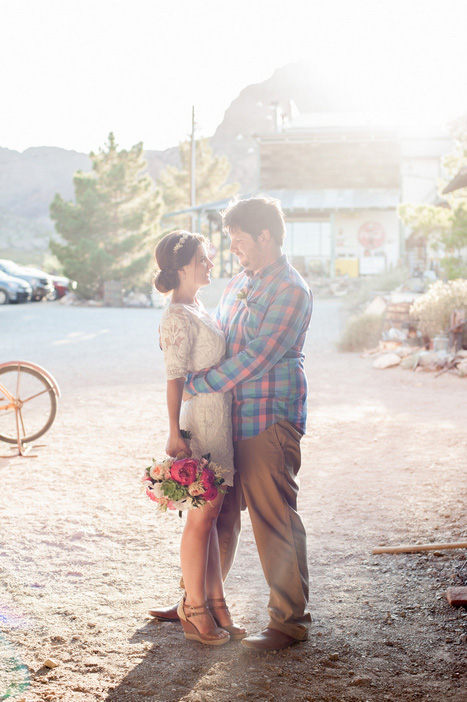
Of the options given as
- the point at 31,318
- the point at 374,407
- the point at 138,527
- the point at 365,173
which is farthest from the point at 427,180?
the point at 138,527

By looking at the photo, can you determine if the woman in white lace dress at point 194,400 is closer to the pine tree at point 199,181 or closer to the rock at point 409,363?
the rock at point 409,363

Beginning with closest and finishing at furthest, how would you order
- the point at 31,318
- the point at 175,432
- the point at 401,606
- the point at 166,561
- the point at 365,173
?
1. the point at 175,432
2. the point at 401,606
3. the point at 166,561
4. the point at 31,318
5. the point at 365,173

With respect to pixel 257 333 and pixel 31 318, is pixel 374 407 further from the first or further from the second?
pixel 31 318

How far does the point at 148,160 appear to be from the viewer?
113 m

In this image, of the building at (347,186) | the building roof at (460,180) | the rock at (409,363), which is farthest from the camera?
the building at (347,186)

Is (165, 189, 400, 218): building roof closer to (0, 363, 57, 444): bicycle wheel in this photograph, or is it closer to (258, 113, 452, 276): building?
(258, 113, 452, 276): building

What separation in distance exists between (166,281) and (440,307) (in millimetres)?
10422

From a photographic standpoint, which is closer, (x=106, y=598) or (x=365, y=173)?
(x=106, y=598)

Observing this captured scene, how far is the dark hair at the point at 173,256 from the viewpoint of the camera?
3.25 m

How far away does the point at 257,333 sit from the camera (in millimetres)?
3254

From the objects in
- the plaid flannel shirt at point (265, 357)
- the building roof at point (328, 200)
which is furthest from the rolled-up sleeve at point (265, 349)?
the building roof at point (328, 200)

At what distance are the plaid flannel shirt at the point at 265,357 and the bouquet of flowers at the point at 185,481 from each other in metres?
0.23

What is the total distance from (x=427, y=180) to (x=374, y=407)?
99.6 feet

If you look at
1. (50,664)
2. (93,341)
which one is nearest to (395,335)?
(93,341)
